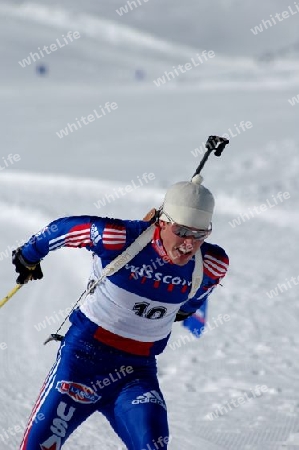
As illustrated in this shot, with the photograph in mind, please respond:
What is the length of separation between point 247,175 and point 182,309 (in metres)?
10.8

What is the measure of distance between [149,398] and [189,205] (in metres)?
1.02

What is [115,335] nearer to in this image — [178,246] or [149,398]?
[149,398]

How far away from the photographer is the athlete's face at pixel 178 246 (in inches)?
155

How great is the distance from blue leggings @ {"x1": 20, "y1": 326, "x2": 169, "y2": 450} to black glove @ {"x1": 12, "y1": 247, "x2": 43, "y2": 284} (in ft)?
1.50

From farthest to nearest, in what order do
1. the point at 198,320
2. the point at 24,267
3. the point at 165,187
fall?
the point at 165,187, the point at 198,320, the point at 24,267

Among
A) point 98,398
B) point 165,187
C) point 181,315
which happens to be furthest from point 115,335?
point 165,187

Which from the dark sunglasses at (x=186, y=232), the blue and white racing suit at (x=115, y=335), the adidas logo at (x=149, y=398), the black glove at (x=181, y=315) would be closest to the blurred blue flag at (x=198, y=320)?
the black glove at (x=181, y=315)

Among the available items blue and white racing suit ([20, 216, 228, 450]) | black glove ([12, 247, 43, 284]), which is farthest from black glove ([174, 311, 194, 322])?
black glove ([12, 247, 43, 284])

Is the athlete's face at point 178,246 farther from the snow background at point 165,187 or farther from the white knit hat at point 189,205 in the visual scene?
the snow background at point 165,187

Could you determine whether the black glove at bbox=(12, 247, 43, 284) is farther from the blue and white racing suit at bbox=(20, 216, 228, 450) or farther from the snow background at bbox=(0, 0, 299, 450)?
the snow background at bbox=(0, 0, 299, 450)

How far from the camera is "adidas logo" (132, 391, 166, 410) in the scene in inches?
160

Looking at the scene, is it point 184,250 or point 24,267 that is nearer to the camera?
point 184,250

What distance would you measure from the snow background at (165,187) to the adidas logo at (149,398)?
1.36 metres

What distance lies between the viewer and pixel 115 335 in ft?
14.0
